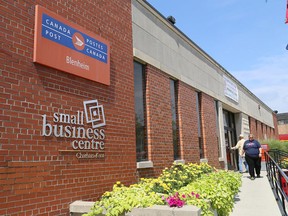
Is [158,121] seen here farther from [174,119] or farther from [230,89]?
[230,89]

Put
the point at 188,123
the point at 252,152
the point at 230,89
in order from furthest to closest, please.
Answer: the point at 230,89 < the point at 252,152 < the point at 188,123

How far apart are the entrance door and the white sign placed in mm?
1017

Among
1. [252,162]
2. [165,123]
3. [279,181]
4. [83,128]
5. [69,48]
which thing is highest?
[69,48]

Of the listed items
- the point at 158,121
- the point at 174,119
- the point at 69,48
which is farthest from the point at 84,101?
the point at 174,119

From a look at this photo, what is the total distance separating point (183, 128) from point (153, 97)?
6.98ft

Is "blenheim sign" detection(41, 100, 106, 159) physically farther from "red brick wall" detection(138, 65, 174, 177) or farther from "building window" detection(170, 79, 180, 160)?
"building window" detection(170, 79, 180, 160)

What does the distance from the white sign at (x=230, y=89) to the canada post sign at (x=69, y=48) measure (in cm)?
1069

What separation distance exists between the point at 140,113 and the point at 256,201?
3816mm

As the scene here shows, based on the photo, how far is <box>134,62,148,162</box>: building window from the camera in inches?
290

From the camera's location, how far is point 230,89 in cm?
1636

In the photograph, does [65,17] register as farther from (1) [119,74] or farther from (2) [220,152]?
(2) [220,152]

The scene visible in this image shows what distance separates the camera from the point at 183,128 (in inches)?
380

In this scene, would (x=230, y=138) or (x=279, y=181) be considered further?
(x=230, y=138)

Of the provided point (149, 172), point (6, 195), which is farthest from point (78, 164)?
point (149, 172)
